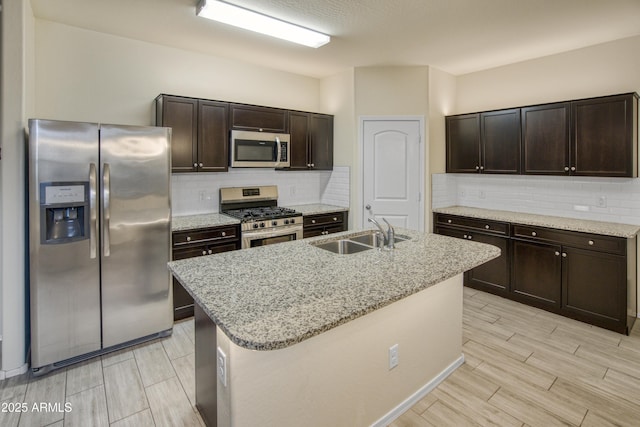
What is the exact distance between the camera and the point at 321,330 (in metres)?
1.24

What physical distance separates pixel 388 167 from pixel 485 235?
4.74ft

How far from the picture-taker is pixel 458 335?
2.52 meters

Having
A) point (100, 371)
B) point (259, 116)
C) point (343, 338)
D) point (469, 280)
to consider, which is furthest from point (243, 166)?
point (469, 280)

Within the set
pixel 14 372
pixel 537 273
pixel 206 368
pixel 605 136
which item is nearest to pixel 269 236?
pixel 206 368

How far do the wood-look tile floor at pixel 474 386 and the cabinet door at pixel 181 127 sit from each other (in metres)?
1.68

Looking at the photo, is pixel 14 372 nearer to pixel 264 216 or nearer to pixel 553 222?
pixel 264 216

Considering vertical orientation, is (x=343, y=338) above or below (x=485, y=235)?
below

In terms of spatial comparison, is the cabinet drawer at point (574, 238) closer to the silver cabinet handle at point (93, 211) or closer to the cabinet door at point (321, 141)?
the cabinet door at point (321, 141)

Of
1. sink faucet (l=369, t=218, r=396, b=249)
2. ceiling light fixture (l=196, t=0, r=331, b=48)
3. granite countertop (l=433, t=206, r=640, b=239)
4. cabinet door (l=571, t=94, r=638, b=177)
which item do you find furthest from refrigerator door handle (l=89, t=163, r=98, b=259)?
cabinet door (l=571, t=94, r=638, b=177)

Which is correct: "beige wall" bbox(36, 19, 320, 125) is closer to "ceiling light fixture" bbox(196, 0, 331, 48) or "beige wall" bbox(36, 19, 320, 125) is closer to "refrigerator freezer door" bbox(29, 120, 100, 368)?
"refrigerator freezer door" bbox(29, 120, 100, 368)

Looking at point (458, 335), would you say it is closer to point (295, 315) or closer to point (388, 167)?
point (295, 315)

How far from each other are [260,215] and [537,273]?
3049mm

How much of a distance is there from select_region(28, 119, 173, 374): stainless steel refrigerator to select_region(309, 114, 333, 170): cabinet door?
2.10 meters

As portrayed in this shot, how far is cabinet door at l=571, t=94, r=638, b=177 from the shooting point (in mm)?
3107
